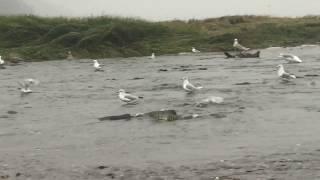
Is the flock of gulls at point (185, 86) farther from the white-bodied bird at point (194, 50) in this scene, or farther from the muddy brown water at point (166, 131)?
the white-bodied bird at point (194, 50)

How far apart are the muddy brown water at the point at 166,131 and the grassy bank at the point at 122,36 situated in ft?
62.1

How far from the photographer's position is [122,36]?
2044 inches

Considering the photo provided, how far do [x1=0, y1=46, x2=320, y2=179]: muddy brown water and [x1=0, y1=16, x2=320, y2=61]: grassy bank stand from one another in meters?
18.9

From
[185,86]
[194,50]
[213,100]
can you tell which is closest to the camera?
[213,100]

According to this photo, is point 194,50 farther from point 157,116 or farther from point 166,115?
point 166,115

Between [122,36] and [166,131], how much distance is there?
35.7 metres

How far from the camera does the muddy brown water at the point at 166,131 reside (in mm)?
12461

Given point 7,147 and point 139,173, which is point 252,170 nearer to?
point 139,173

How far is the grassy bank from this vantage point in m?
50.2

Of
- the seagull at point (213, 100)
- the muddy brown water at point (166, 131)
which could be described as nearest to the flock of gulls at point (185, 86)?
the seagull at point (213, 100)

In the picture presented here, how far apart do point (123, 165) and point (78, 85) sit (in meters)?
16.9

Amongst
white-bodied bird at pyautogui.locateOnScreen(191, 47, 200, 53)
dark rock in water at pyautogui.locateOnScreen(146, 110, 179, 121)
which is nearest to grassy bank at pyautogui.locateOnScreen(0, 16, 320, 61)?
white-bodied bird at pyautogui.locateOnScreen(191, 47, 200, 53)

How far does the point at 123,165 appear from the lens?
42.8 feet

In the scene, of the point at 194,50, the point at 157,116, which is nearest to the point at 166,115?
the point at 157,116
